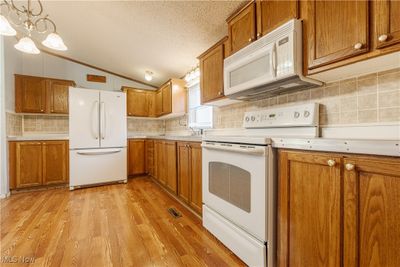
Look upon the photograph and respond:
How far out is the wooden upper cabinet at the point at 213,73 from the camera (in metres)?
2.01

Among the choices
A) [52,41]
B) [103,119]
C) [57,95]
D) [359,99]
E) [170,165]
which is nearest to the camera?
[359,99]

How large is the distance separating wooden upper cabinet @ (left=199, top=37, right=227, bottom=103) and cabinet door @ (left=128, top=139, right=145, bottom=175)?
2281 mm

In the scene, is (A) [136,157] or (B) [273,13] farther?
(A) [136,157]

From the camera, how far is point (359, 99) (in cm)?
121

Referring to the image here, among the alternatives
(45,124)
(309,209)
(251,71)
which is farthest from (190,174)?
(45,124)

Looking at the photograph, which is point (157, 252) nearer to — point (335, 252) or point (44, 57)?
point (335, 252)

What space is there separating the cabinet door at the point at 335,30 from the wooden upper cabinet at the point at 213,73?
0.94m

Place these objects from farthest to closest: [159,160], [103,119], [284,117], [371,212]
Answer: [103,119] → [159,160] → [284,117] → [371,212]

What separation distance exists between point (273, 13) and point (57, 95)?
3.97 m

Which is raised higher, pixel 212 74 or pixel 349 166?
pixel 212 74

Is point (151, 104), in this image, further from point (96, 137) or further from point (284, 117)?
point (284, 117)

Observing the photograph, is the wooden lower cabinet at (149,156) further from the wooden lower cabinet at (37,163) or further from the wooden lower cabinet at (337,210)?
the wooden lower cabinet at (337,210)

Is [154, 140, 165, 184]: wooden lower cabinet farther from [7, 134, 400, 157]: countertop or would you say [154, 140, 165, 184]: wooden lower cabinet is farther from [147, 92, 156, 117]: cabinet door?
[7, 134, 400, 157]: countertop

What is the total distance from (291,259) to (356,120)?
0.95 metres
